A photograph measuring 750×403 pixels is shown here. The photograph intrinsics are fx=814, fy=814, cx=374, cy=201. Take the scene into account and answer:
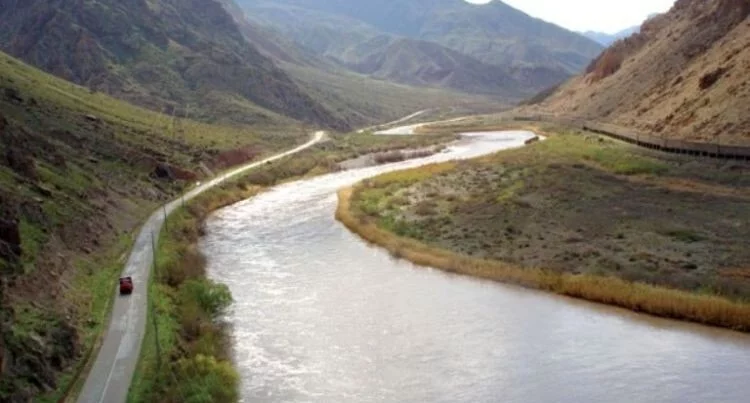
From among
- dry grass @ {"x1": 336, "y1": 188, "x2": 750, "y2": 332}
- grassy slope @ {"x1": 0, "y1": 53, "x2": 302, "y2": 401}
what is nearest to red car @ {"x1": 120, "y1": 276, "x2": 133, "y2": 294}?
grassy slope @ {"x1": 0, "y1": 53, "x2": 302, "y2": 401}

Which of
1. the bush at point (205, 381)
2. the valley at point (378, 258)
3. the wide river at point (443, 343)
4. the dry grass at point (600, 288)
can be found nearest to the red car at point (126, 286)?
the valley at point (378, 258)

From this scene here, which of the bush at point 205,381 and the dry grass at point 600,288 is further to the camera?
the dry grass at point 600,288

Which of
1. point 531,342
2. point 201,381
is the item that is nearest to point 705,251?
point 531,342

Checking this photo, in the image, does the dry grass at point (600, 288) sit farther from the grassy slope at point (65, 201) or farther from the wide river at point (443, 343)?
the grassy slope at point (65, 201)

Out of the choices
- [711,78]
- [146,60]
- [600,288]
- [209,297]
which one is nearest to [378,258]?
[209,297]

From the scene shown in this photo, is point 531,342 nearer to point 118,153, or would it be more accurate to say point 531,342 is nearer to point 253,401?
point 253,401

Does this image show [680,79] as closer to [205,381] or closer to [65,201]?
[65,201]
